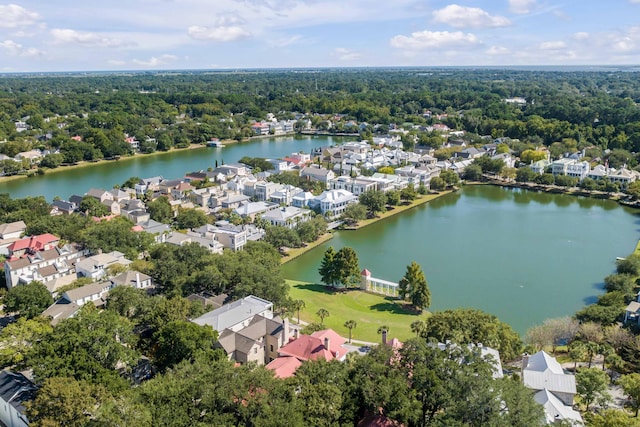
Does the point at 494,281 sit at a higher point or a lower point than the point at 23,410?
lower

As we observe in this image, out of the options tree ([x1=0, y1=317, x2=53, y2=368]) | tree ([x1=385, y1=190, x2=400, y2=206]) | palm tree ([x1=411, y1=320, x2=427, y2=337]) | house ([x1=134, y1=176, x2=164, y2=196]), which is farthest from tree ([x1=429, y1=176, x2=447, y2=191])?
tree ([x1=0, y1=317, x2=53, y2=368])

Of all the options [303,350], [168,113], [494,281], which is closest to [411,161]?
[494,281]

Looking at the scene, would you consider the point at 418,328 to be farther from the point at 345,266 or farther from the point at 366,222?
the point at 366,222

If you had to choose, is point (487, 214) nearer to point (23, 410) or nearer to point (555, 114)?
point (23, 410)

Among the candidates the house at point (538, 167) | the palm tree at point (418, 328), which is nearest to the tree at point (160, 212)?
the palm tree at point (418, 328)

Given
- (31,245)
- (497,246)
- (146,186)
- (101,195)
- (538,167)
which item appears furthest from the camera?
(538,167)

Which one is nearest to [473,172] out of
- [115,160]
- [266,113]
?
[115,160]

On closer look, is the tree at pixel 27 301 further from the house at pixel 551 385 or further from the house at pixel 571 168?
the house at pixel 571 168
